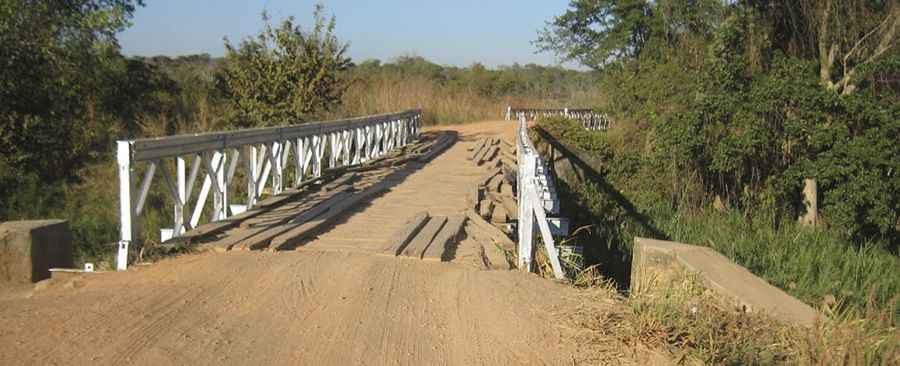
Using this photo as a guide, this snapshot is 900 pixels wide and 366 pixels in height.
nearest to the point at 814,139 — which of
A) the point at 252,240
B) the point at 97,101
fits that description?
the point at 252,240

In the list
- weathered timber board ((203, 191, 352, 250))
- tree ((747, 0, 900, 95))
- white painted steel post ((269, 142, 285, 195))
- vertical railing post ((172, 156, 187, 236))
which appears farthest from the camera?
tree ((747, 0, 900, 95))

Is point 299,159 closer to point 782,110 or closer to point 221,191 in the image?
point 221,191

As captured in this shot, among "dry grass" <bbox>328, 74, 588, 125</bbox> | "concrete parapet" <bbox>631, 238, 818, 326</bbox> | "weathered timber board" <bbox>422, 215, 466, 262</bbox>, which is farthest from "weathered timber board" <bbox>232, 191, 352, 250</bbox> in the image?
"dry grass" <bbox>328, 74, 588, 125</bbox>

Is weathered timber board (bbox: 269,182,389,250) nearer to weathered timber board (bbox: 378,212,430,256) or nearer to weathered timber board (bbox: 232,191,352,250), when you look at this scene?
weathered timber board (bbox: 232,191,352,250)

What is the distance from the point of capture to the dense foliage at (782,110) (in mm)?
14211

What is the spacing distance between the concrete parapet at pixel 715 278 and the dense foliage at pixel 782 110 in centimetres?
852

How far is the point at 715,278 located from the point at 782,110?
34.0 ft

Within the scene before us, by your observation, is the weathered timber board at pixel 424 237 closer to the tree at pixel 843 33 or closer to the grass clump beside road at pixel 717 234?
the grass clump beside road at pixel 717 234

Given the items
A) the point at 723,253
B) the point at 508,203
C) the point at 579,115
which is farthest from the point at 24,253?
the point at 579,115

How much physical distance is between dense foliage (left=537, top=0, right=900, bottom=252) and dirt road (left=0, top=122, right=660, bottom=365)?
374 inches

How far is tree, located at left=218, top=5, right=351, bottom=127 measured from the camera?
19766 mm

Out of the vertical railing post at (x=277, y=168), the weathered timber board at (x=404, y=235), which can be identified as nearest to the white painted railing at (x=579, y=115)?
the vertical railing post at (x=277, y=168)

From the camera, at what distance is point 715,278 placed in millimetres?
6184

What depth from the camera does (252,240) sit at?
788 cm
